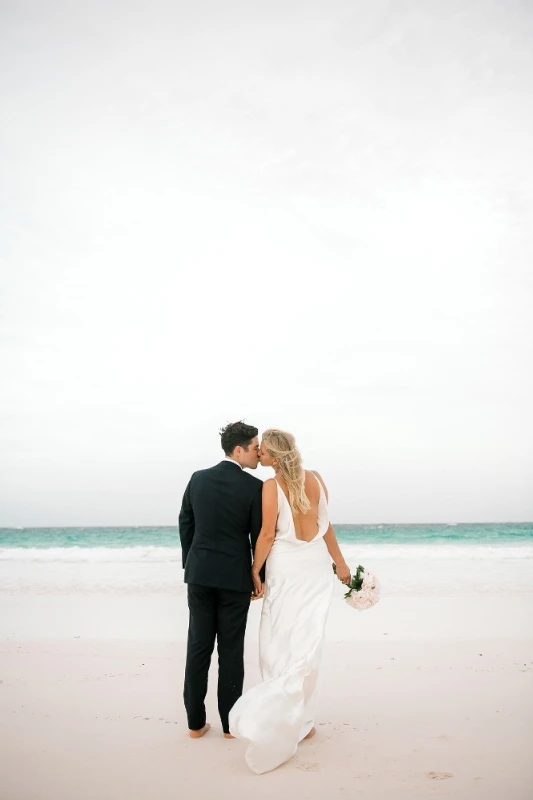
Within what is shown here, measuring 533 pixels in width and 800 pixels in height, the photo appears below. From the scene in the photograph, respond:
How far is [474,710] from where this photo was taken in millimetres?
4043

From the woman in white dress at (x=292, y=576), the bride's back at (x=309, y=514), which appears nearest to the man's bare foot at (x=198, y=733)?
the woman in white dress at (x=292, y=576)

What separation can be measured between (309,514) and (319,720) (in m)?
1.54

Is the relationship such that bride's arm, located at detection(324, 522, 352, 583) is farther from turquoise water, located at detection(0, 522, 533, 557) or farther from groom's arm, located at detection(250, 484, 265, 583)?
turquoise water, located at detection(0, 522, 533, 557)

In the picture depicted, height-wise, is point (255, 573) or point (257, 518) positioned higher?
point (257, 518)

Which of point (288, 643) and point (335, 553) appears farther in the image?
point (335, 553)

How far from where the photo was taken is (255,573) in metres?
3.67

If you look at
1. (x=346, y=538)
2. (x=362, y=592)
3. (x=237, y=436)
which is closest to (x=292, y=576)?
(x=362, y=592)

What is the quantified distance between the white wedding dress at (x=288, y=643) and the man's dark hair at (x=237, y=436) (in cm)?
42

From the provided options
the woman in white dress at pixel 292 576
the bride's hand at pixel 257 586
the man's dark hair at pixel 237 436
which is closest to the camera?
the woman in white dress at pixel 292 576

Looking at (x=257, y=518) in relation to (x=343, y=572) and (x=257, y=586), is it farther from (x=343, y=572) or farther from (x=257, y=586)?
(x=343, y=572)

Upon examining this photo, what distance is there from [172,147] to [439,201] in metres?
5.19

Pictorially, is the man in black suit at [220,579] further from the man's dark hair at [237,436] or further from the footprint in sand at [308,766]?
the footprint in sand at [308,766]

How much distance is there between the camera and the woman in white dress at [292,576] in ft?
11.3

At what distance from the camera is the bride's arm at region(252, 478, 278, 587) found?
3.60 m
